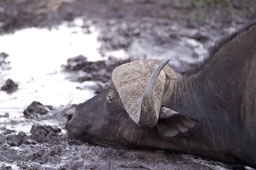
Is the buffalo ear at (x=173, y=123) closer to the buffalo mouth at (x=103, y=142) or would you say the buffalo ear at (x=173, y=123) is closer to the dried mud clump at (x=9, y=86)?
the buffalo mouth at (x=103, y=142)

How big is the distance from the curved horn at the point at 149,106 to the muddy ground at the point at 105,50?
0.55 metres

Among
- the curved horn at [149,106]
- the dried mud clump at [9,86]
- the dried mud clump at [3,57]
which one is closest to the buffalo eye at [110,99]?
the curved horn at [149,106]

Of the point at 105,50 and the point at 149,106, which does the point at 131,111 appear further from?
the point at 105,50

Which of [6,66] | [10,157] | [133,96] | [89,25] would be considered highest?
[89,25]

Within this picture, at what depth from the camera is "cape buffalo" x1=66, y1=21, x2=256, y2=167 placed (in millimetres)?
5301

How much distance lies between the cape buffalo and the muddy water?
201mm

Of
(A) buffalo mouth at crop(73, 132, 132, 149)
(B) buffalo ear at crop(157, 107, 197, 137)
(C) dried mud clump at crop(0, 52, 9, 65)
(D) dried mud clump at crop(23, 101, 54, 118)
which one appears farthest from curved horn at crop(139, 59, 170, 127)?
(C) dried mud clump at crop(0, 52, 9, 65)

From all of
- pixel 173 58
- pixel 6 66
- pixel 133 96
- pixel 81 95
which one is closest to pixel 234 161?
pixel 133 96

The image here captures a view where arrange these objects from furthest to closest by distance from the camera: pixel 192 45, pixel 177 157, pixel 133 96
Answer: pixel 192 45
pixel 177 157
pixel 133 96

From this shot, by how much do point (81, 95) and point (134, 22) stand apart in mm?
4214

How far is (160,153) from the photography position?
5820mm

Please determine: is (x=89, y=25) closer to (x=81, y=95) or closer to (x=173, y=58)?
(x=173, y=58)

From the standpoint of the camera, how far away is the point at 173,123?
209 inches

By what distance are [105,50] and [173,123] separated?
4882 millimetres
